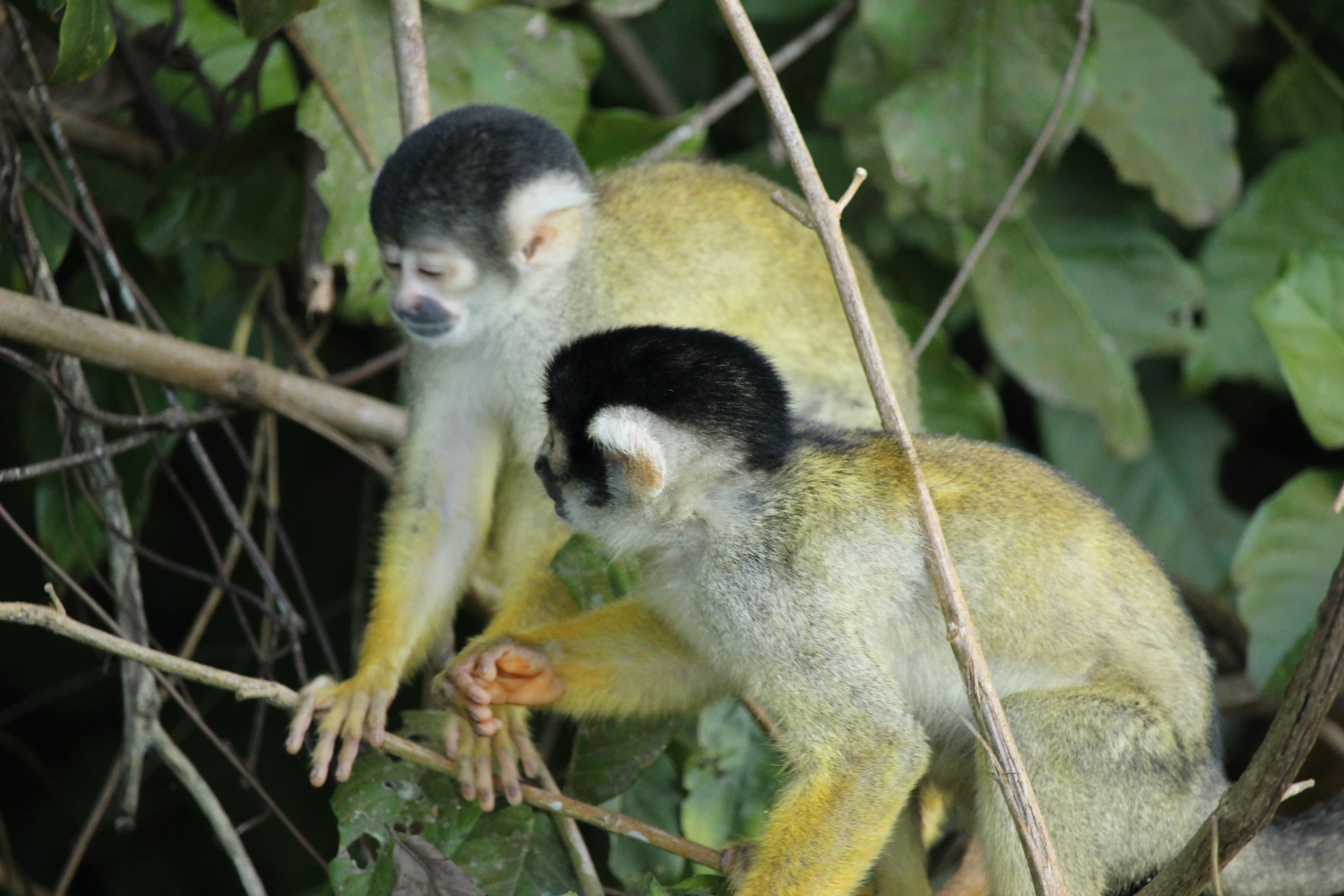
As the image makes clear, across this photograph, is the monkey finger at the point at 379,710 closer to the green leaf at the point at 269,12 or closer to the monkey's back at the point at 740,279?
the monkey's back at the point at 740,279

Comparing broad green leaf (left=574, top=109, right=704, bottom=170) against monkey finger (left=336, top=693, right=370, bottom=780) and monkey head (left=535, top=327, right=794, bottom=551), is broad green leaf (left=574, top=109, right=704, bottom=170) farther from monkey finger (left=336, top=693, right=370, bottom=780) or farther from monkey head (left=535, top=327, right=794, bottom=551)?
monkey finger (left=336, top=693, right=370, bottom=780)

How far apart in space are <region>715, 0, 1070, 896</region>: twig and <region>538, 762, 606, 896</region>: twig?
0.78m

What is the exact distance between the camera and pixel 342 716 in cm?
246

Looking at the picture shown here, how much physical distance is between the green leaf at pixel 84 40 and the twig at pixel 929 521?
1.23 meters

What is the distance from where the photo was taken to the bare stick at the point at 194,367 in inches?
102

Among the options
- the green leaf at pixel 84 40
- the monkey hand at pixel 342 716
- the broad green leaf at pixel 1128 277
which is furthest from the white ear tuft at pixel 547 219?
the broad green leaf at pixel 1128 277

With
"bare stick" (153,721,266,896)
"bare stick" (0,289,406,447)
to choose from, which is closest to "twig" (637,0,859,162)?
"bare stick" (0,289,406,447)

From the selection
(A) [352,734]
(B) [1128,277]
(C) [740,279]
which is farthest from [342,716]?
(B) [1128,277]

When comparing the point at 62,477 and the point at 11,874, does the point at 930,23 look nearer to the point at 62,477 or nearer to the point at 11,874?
the point at 62,477

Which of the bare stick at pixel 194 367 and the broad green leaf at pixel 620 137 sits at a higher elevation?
the broad green leaf at pixel 620 137

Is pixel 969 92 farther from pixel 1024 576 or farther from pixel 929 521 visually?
pixel 929 521

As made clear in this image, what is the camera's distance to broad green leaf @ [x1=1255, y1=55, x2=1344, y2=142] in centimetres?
403

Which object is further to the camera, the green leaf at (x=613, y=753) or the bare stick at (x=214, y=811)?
the green leaf at (x=613, y=753)

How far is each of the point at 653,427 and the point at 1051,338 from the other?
2.11 m
